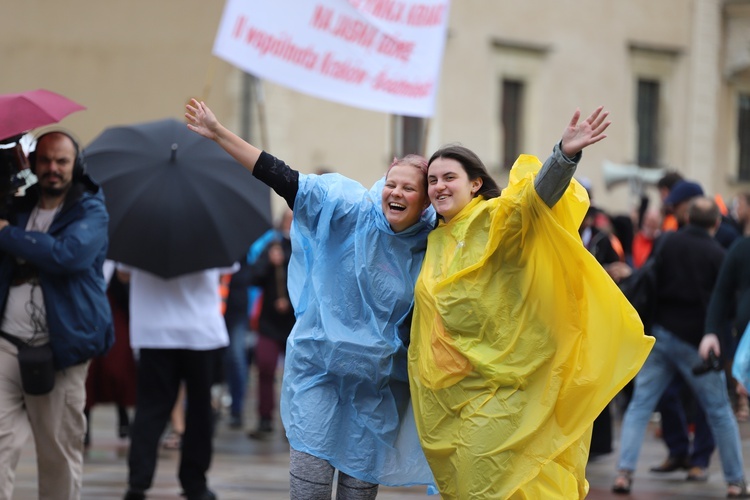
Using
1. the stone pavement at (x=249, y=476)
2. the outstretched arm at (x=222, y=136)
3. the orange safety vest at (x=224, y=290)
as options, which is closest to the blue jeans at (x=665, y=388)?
the stone pavement at (x=249, y=476)

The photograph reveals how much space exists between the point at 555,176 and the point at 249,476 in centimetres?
516

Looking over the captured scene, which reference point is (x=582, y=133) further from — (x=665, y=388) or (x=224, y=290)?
(x=224, y=290)

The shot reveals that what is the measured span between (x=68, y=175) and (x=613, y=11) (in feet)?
77.9

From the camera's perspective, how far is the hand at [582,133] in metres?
5.12

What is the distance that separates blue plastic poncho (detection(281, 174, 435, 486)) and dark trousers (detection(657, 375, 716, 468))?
457cm

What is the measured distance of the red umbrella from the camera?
6512 millimetres

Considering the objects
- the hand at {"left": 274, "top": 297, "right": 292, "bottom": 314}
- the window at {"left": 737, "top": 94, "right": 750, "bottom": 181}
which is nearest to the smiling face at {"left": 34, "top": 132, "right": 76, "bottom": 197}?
the hand at {"left": 274, "top": 297, "right": 292, "bottom": 314}

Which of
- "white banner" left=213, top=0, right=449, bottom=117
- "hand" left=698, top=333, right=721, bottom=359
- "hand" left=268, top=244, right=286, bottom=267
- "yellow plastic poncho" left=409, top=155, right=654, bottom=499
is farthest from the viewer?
"hand" left=268, top=244, right=286, bottom=267

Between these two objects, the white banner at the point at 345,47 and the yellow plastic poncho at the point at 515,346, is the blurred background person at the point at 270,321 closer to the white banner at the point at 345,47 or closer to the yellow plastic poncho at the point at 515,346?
the white banner at the point at 345,47

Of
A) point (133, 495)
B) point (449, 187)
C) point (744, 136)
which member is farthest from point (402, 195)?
point (744, 136)

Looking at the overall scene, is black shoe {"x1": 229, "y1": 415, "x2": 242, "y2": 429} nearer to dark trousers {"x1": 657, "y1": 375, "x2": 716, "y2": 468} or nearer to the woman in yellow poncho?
dark trousers {"x1": 657, "y1": 375, "x2": 716, "y2": 468}

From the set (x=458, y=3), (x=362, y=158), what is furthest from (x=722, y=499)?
(x=458, y=3)

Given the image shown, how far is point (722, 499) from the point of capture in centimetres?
895

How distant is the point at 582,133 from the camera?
5.16 m
